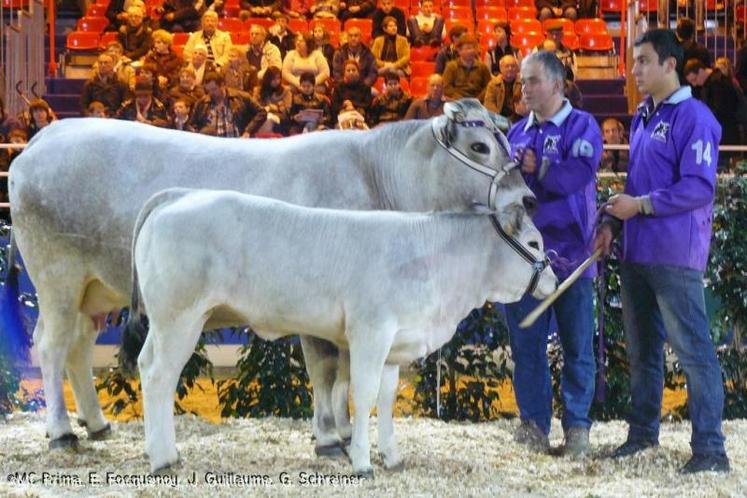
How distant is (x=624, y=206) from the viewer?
241 inches

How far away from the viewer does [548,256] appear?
6473 millimetres

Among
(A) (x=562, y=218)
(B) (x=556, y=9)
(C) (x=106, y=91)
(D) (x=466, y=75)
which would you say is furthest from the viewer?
(B) (x=556, y=9)

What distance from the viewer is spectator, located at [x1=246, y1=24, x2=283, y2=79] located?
15.2 meters

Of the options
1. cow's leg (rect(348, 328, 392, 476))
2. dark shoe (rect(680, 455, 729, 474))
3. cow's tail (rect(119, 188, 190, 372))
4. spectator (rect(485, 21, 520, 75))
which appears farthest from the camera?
spectator (rect(485, 21, 520, 75))

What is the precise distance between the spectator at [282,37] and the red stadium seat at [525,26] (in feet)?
10.2

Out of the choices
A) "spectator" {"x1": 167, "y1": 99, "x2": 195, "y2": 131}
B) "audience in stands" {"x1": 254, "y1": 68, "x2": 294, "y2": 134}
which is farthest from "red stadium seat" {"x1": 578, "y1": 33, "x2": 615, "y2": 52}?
"spectator" {"x1": 167, "y1": 99, "x2": 195, "y2": 131}

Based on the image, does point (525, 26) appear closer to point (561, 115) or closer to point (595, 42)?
point (595, 42)

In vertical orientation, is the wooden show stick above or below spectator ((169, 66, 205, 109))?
below

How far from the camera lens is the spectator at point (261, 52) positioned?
15172 mm

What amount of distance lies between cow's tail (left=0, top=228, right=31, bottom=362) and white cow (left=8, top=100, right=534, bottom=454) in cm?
57

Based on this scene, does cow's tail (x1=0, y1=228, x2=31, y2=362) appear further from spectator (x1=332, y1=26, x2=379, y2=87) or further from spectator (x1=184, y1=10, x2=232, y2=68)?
spectator (x1=184, y1=10, x2=232, y2=68)

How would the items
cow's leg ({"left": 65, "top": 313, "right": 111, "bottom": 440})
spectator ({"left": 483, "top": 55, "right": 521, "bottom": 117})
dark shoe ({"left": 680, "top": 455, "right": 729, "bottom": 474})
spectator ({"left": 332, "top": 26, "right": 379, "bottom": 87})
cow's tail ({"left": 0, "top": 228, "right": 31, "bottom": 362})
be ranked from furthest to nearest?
1. spectator ({"left": 332, "top": 26, "right": 379, "bottom": 87})
2. spectator ({"left": 483, "top": 55, "right": 521, "bottom": 117})
3. cow's tail ({"left": 0, "top": 228, "right": 31, "bottom": 362})
4. cow's leg ({"left": 65, "top": 313, "right": 111, "bottom": 440})
5. dark shoe ({"left": 680, "top": 455, "right": 729, "bottom": 474})

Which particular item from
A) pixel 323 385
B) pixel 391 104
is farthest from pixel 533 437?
pixel 391 104

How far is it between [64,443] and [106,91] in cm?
813
